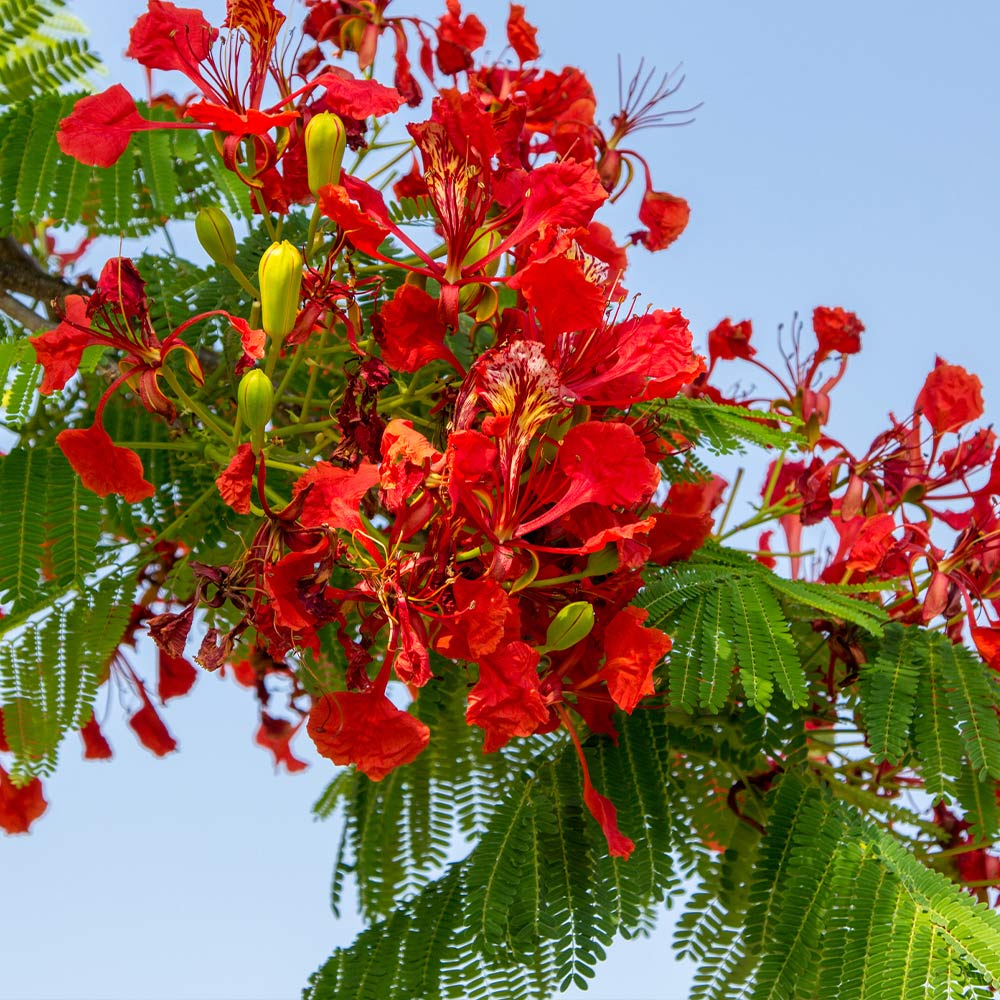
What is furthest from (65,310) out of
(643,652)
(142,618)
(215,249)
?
(643,652)

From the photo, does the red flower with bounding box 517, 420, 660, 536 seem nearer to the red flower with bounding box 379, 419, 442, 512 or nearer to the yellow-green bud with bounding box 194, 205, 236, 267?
the red flower with bounding box 379, 419, 442, 512

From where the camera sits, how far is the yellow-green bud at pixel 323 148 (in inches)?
64.5

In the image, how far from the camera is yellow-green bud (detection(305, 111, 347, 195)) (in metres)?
1.64

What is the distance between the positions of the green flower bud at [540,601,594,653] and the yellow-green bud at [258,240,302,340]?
0.50m

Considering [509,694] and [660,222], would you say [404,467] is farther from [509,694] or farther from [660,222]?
[660,222]

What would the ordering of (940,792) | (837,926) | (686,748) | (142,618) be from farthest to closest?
(142,618), (686,748), (940,792), (837,926)

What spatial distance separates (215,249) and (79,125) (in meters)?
0.28

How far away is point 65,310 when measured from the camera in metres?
1.82

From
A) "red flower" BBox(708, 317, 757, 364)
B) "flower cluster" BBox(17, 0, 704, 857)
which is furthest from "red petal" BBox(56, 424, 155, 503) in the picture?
"red flower" BBox(708, 317, 757, 364)

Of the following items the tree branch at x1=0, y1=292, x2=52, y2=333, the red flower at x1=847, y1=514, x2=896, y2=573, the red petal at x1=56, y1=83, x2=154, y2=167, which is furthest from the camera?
the tree branch at x1=0, y1=292, x2=52, y2=333

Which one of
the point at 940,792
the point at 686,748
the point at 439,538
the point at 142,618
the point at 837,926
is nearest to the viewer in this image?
the point at 439,538

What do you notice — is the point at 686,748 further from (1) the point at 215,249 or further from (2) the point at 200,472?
(1) the point at 215,249

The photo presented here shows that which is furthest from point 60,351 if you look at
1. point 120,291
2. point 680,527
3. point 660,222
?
point 660,222

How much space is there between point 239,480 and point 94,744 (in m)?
1.30
